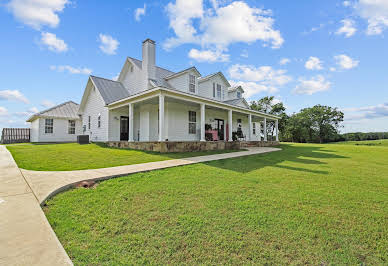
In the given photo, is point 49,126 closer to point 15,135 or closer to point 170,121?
point 15,135

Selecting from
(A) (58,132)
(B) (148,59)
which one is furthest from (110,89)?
(A) (58,132)

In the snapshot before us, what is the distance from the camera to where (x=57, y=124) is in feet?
58.2

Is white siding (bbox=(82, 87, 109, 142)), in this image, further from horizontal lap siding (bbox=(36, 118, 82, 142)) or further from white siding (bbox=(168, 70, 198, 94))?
white siding (bbox=(168, 70, 198, 94))

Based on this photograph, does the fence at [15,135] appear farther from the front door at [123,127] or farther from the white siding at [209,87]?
the white siding at [209,87]

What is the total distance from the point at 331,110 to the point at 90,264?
46132mm

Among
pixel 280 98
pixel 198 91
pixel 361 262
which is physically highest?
pixel 280 98

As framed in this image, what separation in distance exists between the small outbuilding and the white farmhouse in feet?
0.42

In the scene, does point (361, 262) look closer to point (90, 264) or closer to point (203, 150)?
point (90, 264)

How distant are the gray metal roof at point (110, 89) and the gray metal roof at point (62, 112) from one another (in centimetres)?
622

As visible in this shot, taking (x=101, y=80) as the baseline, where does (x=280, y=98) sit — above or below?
above

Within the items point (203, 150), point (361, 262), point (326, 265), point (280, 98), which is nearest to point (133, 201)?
point (326, 265)

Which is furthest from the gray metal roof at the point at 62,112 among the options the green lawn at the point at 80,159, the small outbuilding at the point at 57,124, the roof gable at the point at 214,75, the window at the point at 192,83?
the roof gable at the point at 214,75

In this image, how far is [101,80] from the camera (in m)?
15.0

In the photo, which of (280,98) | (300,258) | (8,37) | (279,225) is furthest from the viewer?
(280,98)
